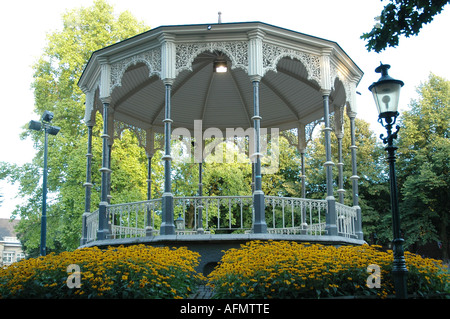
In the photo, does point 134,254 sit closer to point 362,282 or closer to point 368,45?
point 362,282

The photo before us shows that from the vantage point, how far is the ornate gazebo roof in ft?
40.5

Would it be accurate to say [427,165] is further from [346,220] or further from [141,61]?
[141,61]

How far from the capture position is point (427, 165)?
94.8ft

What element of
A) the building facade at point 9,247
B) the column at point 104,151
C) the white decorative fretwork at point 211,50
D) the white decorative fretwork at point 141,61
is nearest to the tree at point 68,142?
the column at point 104,151

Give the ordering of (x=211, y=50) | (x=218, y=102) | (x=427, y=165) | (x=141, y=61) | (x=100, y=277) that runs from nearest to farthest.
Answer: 1. (x=100, y=277)
2. (x=211, y=50)
3. (x=141, y=61)
4. (x=218, y=102)
5. (x=427, y=165)

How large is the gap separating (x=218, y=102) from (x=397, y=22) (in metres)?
10.7

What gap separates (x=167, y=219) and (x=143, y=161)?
15.6 m

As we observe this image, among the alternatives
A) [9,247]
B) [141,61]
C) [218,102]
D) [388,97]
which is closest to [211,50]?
[141,61]

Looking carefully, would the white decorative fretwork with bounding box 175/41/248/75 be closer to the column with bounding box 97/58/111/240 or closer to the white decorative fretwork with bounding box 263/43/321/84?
the white decorative fretwork with bounding box 263/43/321/84

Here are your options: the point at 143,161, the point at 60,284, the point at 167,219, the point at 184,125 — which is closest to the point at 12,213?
the point at 143,161

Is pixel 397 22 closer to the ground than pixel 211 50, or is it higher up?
closer to the ground

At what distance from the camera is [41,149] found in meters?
24.6

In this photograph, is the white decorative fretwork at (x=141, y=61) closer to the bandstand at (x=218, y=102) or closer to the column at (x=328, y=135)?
the bandstand at (x=218, y=102)

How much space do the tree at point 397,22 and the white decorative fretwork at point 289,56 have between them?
153 inches
